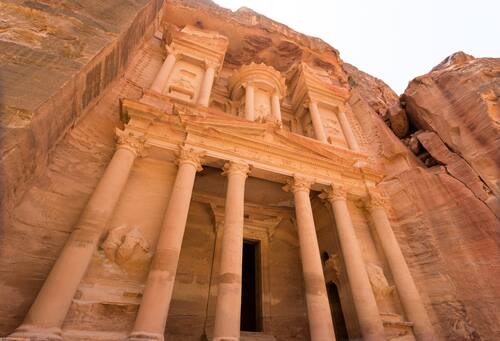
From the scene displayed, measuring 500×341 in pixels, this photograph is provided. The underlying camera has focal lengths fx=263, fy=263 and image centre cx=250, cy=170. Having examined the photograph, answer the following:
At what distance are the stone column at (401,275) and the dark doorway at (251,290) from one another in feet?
15.3

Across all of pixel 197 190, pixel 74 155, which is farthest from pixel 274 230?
pixel 74 155

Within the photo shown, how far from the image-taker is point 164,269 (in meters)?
5.94

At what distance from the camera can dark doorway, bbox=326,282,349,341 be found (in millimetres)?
9141

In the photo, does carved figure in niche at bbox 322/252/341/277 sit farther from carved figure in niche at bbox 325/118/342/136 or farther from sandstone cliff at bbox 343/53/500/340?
carved figure in niche at bbox 325/118/342/136

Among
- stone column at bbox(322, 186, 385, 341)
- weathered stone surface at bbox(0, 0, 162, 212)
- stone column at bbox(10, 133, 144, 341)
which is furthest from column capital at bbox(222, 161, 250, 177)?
weathered stone surface at bbox(0, 0, 162, 212)

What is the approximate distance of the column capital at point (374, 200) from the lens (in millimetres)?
10242

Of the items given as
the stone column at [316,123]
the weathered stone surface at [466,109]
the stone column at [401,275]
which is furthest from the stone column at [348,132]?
the stone column at [401,275]

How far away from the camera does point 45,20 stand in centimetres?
594

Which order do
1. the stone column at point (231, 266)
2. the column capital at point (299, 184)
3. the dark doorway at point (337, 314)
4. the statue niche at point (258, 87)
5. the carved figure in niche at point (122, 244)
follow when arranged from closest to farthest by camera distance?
the stone column at point (231, 266), the carved figure in niche at point (122, 244), the dark doorway at point (337, 314), the column capital at point (299, 184), the statue niche at point (258, 87)

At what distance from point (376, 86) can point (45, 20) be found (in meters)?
24.4

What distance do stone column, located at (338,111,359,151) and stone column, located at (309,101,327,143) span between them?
4.90ft

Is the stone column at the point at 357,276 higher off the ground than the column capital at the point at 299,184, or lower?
lower

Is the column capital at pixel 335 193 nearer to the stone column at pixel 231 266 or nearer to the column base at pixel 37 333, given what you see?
the stone column at pixel 231 266

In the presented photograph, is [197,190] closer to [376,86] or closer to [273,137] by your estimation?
[273,137]
